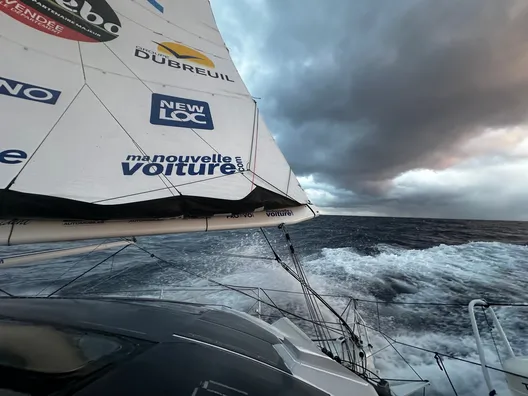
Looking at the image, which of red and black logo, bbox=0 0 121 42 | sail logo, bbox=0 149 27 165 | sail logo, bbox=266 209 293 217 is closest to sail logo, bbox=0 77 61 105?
sail logo, bbox=0 149 27 165

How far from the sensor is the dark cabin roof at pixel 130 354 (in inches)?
36.7

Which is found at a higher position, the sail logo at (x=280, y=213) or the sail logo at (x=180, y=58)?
the sail logo at (x=180, y=58)

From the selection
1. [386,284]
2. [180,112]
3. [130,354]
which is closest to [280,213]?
[180,112]

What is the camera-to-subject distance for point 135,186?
1933 millimetres

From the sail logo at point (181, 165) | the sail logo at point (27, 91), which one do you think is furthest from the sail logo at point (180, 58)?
the sail logo at point (181, 165)

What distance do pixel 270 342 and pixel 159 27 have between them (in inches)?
139

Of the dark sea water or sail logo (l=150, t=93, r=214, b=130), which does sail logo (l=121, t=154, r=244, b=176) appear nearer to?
sail logo (l=150, t=93, r=214, b=130)

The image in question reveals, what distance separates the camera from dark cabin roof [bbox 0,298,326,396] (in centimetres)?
93

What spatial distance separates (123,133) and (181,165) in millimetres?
550

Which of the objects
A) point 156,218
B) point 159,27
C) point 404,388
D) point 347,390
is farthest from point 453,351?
point 159,27

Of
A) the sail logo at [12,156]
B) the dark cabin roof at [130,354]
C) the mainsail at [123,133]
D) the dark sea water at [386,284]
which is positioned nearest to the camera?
the dark cabin roof at [130,354]

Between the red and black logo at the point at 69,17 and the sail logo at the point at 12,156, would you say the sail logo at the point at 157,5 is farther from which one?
the sail logo at the point at 12,156

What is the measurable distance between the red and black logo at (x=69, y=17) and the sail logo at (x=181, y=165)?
4.44 feet

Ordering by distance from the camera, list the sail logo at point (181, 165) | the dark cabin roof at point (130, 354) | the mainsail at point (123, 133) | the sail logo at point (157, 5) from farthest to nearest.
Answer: the sail logo at point (157, 5)
the sail logo at point (181, 165)
the mainsail at point (123, 133)
the dark cabin roof at point (130, 354)
